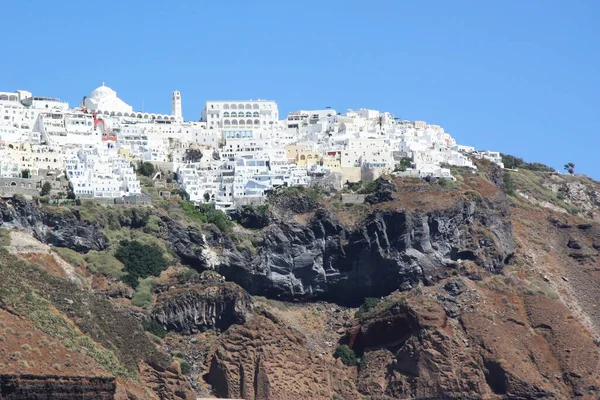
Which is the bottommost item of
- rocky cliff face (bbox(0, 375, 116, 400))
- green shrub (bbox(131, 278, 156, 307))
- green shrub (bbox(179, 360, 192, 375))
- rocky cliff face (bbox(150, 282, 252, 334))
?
rocky cliff face (bbox(0, 375, 116, 400))

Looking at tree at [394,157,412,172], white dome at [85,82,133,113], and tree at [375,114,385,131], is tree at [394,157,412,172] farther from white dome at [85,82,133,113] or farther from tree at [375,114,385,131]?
white dome at [85,82,133,113]

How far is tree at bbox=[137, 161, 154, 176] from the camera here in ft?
468

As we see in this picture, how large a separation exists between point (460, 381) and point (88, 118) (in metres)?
41.9

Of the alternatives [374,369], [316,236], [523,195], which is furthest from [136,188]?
[523,195]

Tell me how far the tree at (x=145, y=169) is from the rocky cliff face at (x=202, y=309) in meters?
22.6

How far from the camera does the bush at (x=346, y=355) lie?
12481 centimetres

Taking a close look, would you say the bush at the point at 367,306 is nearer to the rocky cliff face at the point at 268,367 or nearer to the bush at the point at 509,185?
the rocky cliff face at the point at 268,367

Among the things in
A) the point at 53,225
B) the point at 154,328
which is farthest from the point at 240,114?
the point at 154,328

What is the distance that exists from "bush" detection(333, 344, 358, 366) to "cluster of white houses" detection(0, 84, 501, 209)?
55.0ft

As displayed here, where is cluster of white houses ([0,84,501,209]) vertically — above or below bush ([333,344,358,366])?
above

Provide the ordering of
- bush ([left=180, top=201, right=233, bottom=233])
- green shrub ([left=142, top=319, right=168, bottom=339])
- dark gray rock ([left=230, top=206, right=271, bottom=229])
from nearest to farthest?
green shrub ([left=142, top=319, right=168, bottom=339])
bush ([left=180, top=201, right=233, bottom=233])
dark gray rock ([left=230, top=206, right=271, bottom=229])

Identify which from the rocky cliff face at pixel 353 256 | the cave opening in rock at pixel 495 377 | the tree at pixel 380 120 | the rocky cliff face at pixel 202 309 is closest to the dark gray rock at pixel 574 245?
the rocky cliff face at pixel 353 256

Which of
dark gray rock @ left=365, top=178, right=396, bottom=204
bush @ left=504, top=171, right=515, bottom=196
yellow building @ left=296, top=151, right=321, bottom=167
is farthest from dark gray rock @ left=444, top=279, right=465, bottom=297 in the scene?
bush @ left=504, top=171, right=515, bottom=196

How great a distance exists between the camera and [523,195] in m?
161
